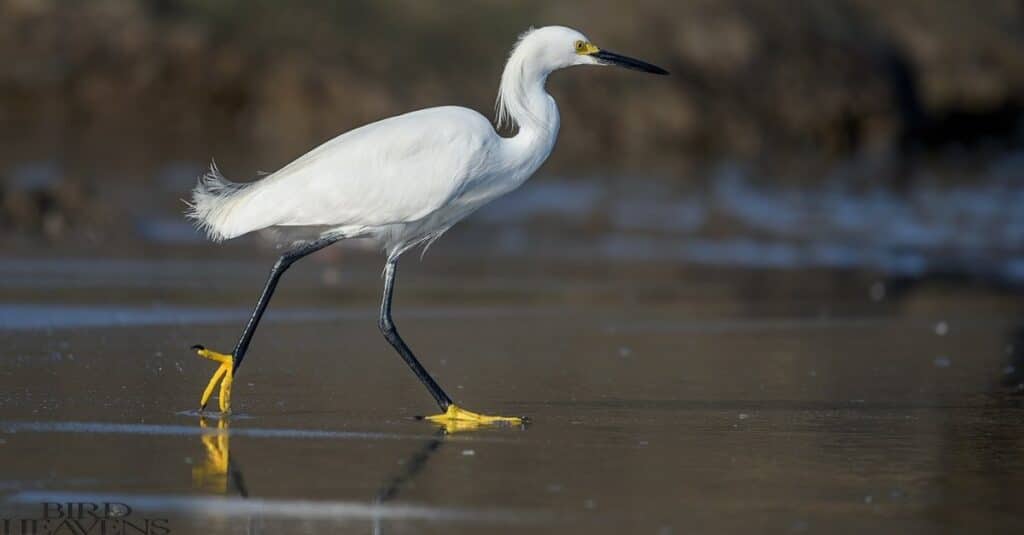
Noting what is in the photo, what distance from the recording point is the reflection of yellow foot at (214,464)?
6.79m

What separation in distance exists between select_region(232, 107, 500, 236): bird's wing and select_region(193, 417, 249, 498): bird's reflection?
152 centimetres

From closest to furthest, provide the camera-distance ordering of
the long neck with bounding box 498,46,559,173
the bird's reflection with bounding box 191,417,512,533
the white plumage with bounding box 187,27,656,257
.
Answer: the bird's reflection with bounding box 191,417,512,533
the white plumage with bounding box 187,27,656,257
the long neck with bounding box 498,46,559,173

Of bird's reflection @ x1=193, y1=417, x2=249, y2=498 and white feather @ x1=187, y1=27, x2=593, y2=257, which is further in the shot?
white feather @ x1=187, y1=27, x2=593, y2=257

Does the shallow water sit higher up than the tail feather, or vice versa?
the tail feather

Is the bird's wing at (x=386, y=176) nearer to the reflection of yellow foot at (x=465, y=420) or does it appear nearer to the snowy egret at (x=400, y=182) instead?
the snowy egret at (x=400, y=182)

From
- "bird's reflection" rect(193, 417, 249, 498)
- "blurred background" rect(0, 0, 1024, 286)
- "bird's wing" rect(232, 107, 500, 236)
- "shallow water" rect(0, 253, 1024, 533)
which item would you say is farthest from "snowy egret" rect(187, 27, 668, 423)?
"blurred background" rect(0, 0, 1024, 286)

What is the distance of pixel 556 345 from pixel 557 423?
301 centimetres

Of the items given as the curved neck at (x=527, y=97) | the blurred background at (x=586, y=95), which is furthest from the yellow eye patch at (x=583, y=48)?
the blurred background at (x=586, y=95)

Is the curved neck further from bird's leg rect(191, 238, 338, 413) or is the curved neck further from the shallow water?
the shallow water

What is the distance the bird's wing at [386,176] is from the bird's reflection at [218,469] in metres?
1.52

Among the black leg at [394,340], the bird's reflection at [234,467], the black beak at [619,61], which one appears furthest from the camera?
the black beak at [619,61]

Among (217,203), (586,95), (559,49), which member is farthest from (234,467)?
(586,95)

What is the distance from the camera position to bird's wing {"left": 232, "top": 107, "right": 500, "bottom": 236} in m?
9.00

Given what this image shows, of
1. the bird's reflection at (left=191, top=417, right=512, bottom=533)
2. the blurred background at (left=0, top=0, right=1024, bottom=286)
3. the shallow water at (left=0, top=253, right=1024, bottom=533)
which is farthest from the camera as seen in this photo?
the blurred background at (left=0, top=0, right=1024, bottom=286)
